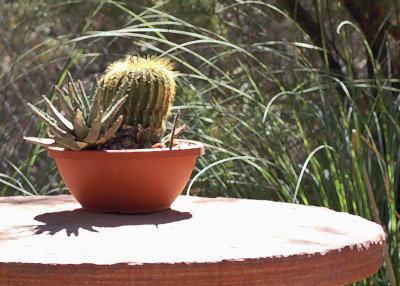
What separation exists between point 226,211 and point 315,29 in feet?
5.93

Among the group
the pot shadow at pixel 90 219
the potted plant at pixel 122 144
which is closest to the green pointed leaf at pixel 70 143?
the potted plant at pixel 122 144

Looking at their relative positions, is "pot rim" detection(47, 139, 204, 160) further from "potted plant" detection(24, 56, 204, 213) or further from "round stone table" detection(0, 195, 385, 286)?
"round stone table" detection(0, 195, 385, 286)

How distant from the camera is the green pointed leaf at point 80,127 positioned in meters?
1.67

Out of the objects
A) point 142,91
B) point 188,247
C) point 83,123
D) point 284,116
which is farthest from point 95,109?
point 284,116

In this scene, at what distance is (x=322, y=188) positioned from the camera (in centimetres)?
244

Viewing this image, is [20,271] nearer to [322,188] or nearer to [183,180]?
[183,180]

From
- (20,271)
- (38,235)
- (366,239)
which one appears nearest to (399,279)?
(366,239)

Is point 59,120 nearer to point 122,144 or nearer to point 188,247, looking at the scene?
point 122,144

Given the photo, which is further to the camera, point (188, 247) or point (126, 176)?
point (126, 176)

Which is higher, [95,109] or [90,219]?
[95,109]

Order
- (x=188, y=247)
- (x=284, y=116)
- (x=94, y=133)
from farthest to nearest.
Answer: (x=284, y=116), (x=94, y=133), (x=188, y=247)

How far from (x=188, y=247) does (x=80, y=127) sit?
40 centimetres

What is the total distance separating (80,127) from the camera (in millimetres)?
1693

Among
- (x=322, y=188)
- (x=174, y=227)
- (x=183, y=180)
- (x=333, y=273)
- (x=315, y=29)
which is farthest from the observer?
(x=315, y=29)
